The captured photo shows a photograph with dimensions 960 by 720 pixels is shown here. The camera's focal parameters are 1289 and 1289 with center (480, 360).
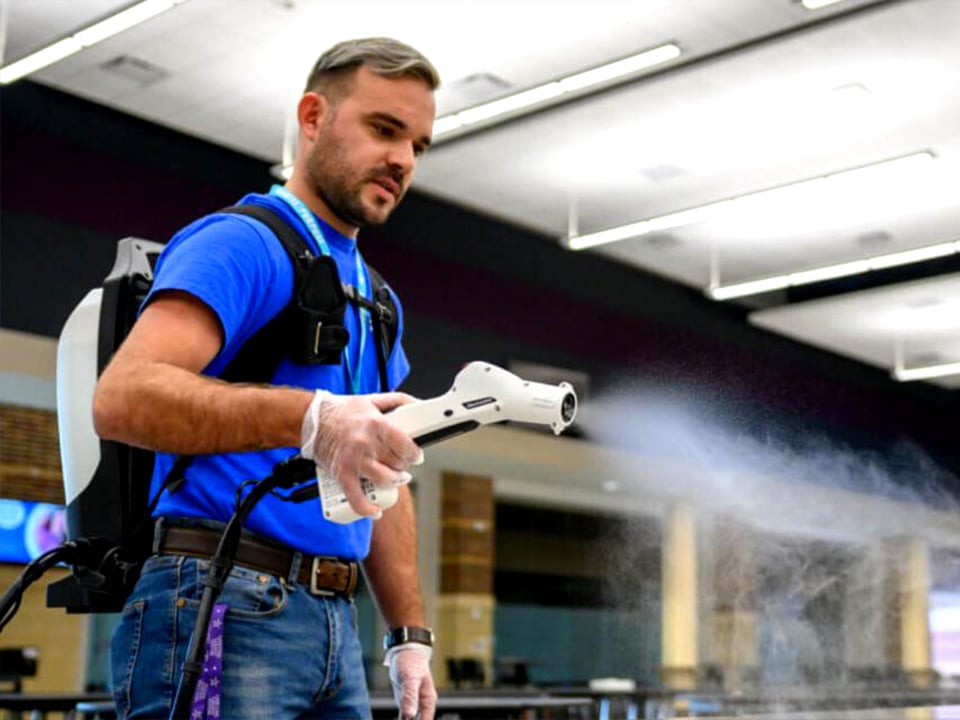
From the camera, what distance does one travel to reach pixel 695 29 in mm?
6086

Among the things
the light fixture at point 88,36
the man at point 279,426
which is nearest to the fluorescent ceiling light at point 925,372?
the man at point 279,426

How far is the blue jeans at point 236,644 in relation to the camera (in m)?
1.31

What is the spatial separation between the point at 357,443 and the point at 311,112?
2.00 feet

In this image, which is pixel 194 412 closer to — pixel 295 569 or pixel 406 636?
pixel 295 569

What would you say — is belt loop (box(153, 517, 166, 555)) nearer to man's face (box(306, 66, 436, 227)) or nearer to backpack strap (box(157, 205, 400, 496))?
backpack strap (box(157, 205, 400, 496))

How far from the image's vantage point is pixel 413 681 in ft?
5.41

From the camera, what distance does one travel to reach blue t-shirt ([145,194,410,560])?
128 centimetres

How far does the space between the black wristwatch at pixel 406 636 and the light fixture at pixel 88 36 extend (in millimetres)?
4234

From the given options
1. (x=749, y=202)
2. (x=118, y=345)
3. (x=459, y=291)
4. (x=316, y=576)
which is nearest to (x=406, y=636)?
(x=316, y=576)

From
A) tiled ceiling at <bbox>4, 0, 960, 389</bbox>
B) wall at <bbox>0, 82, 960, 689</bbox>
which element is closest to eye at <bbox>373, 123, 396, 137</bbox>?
wall at <bbox>0, 82, 960, 689</bbox>

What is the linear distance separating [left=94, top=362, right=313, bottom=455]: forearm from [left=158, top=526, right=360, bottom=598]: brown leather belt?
19 centimetres

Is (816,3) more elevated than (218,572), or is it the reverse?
(816,3)

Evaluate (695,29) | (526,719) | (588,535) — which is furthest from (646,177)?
(588,535)

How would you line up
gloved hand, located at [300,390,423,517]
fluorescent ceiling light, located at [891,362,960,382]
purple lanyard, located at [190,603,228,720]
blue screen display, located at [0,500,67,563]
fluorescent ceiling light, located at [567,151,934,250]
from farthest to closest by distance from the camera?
blue screen display, located at [0,500,67,563]
fluorescent ceiling light, located at [567,151,934,250]
fluorescent ceiling light, located at [891,362,960,382]
purple lanyard, located at [190,603,228,720]
gloved hand, located at [300,390,423,517]
